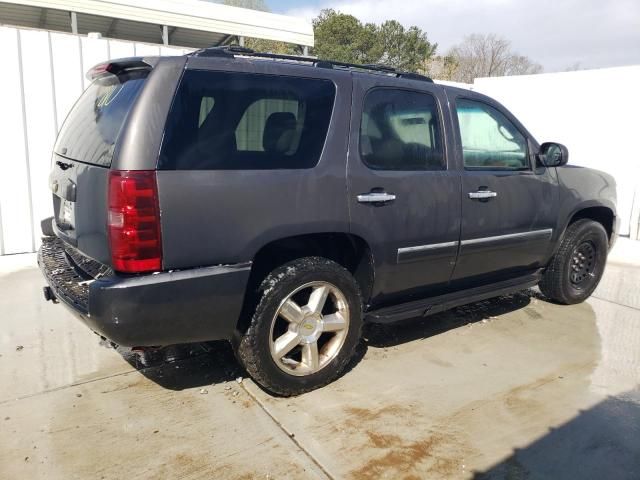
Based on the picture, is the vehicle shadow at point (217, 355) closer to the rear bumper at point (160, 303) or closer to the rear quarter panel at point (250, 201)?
the rear bumper at point (160, 303)

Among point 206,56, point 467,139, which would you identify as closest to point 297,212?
point 206,56

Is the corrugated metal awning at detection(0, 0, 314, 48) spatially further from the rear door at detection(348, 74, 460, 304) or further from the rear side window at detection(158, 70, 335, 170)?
A: the rear side window at detection(158, 70, 335, 170)

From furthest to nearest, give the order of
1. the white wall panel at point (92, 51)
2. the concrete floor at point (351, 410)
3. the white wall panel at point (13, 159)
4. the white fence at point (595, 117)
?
1. the white fence at point (595, 117)
2. the white wall panel at point (92, 51)
3. the white wall panel at point (13, 159)
4. the concrete floor at point (351, 410)

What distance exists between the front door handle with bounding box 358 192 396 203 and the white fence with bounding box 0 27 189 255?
466cm

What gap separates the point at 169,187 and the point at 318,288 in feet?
3.62

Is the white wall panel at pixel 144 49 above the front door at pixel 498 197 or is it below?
above

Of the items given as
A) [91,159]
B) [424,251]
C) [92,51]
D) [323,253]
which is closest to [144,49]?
[92,51]

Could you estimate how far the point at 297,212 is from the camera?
9.84 feet

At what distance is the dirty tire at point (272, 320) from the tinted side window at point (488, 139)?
1392mm

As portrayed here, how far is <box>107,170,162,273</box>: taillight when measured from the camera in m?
2.54

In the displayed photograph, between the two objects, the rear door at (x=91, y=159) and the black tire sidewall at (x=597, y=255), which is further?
the black tire sidewall at (x=597, y=255)

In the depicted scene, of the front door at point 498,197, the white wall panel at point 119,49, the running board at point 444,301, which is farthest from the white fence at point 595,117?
the white wall panel at point 119,49

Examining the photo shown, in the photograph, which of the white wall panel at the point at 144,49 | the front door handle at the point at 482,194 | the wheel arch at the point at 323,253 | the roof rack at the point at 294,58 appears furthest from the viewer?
the white wall panel at the point at 144,49

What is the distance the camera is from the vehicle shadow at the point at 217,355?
3.54 meters
